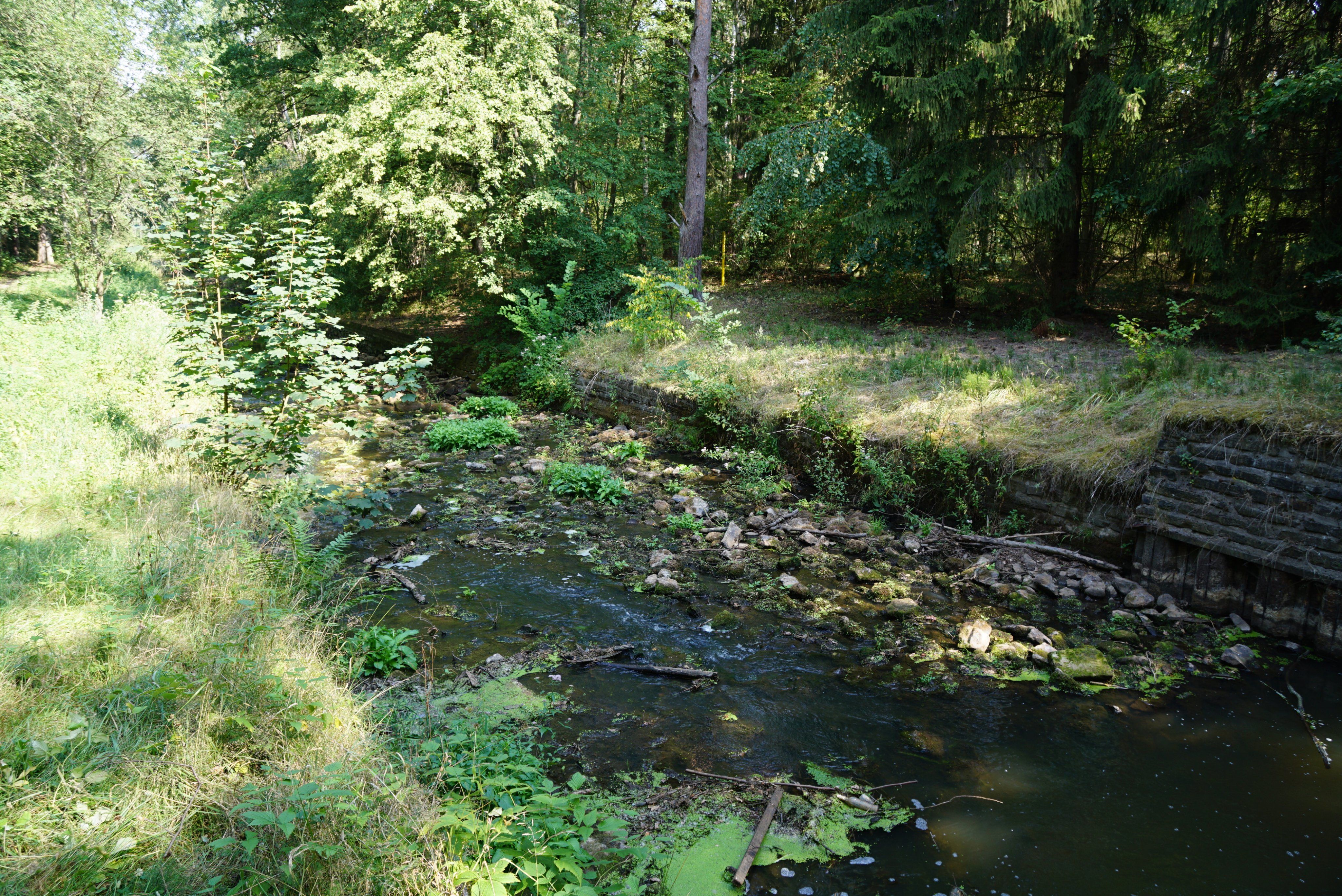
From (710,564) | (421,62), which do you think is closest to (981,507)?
(710,564)

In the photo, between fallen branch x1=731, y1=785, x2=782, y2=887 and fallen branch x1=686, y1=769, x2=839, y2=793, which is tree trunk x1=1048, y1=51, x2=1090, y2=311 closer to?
fallen branch x1=686, y1=769, x2=839, y2=793

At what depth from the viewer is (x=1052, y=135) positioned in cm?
1093

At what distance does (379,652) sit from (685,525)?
3554mm

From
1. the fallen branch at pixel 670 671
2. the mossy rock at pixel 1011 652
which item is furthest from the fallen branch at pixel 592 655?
the mossy rock at pixel 1011 652

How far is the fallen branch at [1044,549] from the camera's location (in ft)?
20.0

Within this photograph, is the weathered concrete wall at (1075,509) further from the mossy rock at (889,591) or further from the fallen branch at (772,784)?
the fallen branch at (772,784)

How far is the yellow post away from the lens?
18141 millimetres

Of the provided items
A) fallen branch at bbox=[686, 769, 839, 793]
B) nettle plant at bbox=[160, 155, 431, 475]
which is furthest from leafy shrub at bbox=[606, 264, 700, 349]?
fallen branch at bbox=[686, 769, 839, 793]

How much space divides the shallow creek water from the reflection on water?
0.4 inches

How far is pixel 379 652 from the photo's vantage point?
447cm

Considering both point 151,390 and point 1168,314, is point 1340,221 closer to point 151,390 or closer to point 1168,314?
point 1168,314

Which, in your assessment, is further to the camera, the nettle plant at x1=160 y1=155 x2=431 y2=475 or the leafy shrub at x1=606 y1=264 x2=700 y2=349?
the leafy shrub at x1=606 y1=264 x2=700 y2=349

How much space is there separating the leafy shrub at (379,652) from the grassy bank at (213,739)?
29 centimetres

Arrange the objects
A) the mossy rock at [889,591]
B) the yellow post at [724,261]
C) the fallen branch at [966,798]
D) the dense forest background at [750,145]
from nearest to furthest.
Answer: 1. the fallen branch at [966,798]
2. the mossy rock at [889,591]
3. the dense forest background at [750,145]
4. the yellow post at [724,261]
